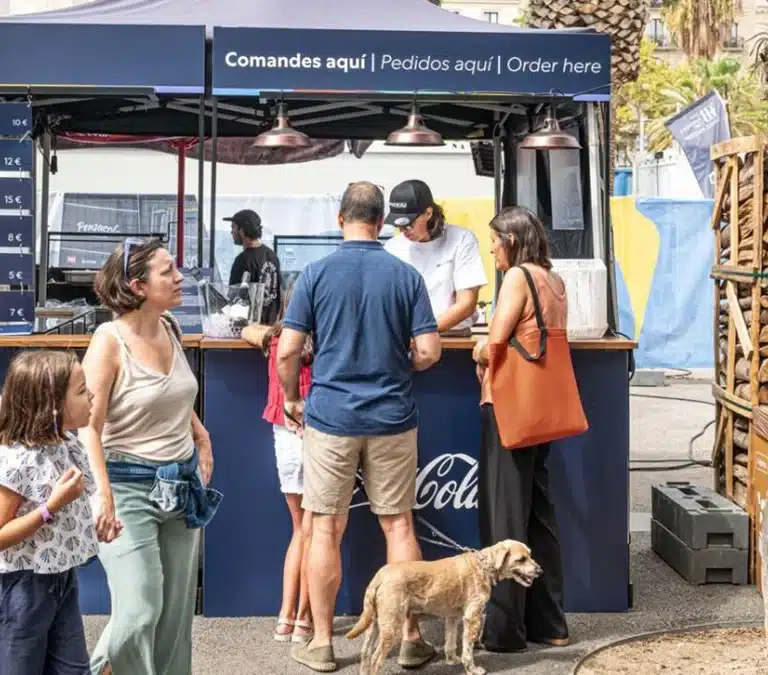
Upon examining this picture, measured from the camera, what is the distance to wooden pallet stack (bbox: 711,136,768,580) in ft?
24.7

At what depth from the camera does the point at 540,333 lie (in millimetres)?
5863

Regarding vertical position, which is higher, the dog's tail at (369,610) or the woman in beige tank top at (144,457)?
the woman in beige tank top at (144,457)

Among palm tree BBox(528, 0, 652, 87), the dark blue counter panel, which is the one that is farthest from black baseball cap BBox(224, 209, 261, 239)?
the dark blue counter panel

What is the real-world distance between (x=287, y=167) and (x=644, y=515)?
40.8ft

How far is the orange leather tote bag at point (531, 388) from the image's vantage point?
19.1 ft

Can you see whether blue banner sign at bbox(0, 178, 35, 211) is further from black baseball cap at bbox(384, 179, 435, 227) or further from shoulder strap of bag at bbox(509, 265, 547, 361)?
shoulder strap of bag at bbox(509, 265, 547, 361)

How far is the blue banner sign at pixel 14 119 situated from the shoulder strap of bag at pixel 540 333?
8.62ft

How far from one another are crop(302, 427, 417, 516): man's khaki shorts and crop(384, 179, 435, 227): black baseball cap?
1246 mm

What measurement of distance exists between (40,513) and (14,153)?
3.38 meters

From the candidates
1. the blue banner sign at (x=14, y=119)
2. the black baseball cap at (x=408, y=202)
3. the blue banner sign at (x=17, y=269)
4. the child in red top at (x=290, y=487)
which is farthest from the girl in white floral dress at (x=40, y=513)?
the blue banner sign at (x=14, y=119)

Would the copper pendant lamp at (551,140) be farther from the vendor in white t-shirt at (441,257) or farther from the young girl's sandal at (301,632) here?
the young girl's sandal at (301,632)

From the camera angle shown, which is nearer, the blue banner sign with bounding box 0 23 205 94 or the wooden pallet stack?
the blue banner sign with bounding box 0 23 205 94

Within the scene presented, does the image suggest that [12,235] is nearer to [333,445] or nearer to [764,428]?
[333,445]

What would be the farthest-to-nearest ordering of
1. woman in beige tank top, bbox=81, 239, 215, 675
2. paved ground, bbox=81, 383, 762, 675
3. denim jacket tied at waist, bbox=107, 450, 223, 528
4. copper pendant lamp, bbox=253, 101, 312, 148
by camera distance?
1. copper pendant lamp, bbox=253, 101, 312, 148
2. paved ground, bbox=81, 383, 762, 675
3. denim jacket tied at waist, bbox=107, 450, 223, 528
4. woman in beige tank top, bbox=81, 239, 215, 675
